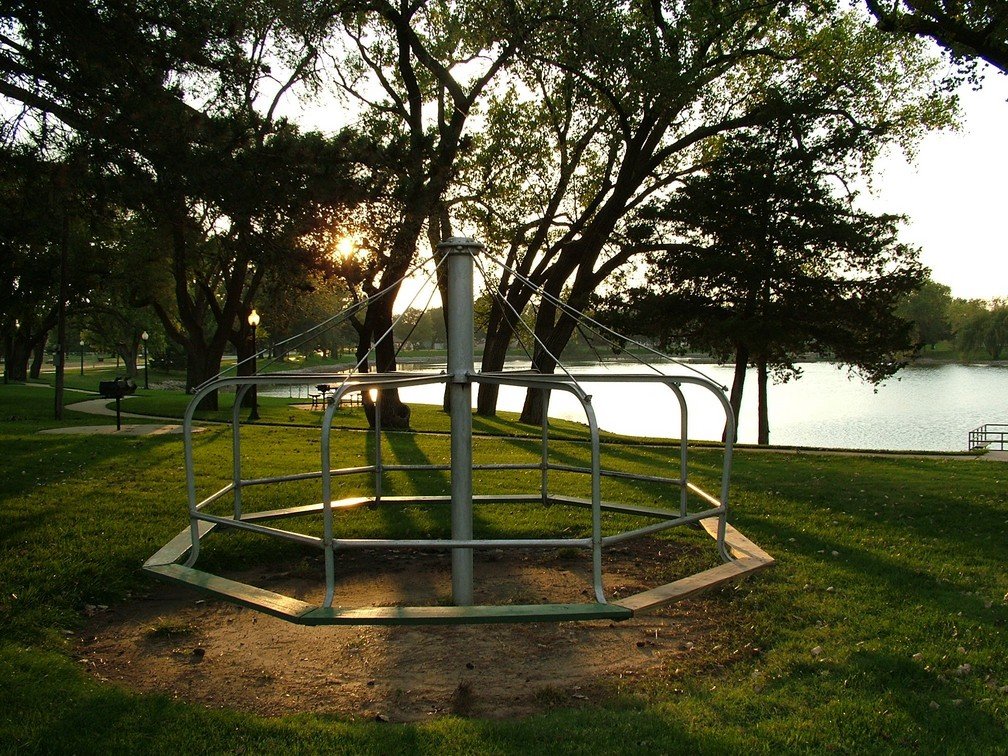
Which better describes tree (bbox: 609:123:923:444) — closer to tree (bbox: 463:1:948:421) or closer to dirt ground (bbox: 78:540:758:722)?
Answer: tree (bbox: 463:1:948:421)

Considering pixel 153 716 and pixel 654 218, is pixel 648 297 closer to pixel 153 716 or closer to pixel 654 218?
pixel 654 218

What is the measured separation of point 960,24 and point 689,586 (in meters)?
7.80

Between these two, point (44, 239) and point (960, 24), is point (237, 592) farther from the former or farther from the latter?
point (44, 239)

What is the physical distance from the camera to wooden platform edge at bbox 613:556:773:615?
452 centimetres

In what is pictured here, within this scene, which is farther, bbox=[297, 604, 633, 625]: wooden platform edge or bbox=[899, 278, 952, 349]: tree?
bbox=[899, 278, 952, 349]: tree

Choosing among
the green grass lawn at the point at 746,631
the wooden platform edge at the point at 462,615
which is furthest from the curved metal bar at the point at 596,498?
the green grass lawn at the point at 746,631

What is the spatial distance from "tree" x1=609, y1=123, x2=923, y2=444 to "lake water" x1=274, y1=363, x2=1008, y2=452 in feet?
11.5

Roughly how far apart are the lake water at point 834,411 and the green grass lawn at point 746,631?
10.3 meters

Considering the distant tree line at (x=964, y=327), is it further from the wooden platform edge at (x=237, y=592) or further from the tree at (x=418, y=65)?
the wooden platform edge at (x=237, y=592)

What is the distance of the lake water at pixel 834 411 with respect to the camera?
29.2m

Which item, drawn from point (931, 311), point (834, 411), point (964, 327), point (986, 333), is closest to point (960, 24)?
point (834, 411)

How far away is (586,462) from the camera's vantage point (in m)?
13.1

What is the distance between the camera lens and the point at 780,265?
20078mm

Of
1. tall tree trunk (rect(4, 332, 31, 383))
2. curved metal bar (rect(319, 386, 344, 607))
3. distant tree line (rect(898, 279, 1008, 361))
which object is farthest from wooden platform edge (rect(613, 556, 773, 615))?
distant tree line (rect(898, 279, 1008, 361))
